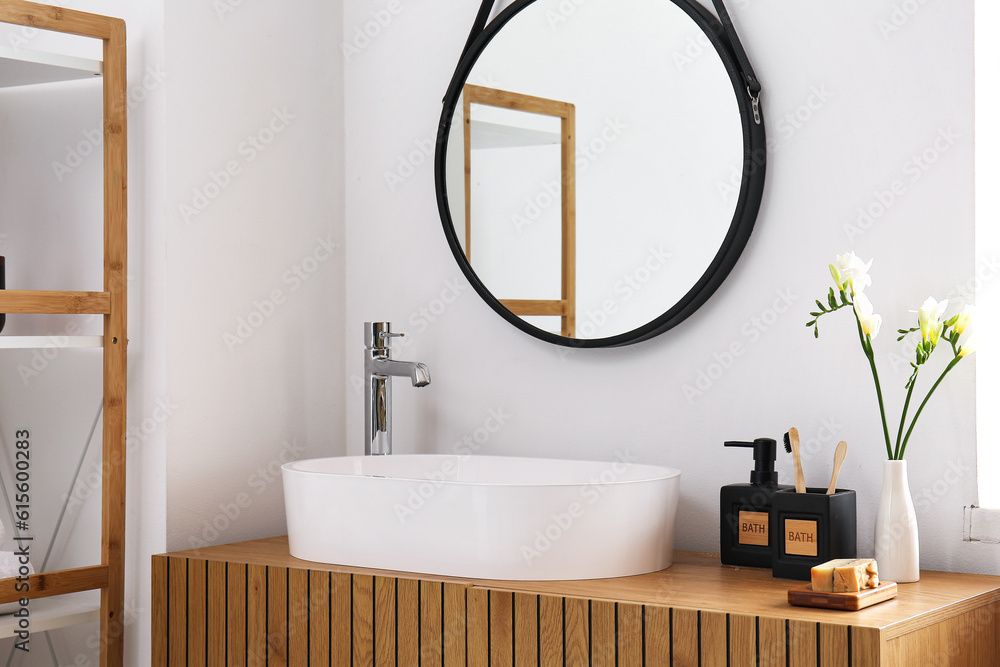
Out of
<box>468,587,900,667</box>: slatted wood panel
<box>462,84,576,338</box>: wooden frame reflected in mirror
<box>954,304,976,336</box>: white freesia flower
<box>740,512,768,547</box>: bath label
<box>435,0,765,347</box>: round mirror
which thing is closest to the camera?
<box>468,587,900,667</box>: slatted wood panel

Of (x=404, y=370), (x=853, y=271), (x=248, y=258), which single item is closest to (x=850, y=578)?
(x=853, y=271)

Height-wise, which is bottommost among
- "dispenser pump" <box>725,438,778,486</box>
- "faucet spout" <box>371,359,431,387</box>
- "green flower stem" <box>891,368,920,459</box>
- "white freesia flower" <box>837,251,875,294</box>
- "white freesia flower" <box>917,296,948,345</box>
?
"dispenser pump" <box>725,438,778,486</box>

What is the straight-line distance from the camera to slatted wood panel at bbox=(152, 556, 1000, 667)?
109cm

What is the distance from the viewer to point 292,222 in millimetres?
1814

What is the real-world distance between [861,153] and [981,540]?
0.53 m

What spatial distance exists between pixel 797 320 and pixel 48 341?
3.50 feet

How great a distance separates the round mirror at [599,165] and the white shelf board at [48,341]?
584 mm

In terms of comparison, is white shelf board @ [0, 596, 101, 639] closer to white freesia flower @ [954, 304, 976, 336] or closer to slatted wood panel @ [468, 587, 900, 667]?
slatted wood panel @ [468, 587, 900, 667]

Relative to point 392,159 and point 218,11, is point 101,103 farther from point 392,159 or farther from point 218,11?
point 392,159

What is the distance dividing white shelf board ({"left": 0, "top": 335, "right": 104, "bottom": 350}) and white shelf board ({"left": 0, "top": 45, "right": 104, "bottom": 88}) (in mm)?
398

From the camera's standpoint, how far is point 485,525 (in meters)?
1.31

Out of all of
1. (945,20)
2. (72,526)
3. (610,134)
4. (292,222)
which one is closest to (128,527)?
(72,526)

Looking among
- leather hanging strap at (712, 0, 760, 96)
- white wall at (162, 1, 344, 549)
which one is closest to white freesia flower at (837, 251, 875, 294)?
leather hanging strap at (712, 0, 760, 96)

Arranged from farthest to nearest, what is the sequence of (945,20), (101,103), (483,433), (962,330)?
1. (483,433)
2. (101,103)
3. (945,20)
4. (962,330)
